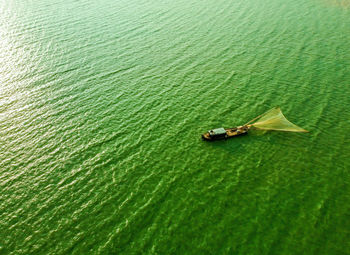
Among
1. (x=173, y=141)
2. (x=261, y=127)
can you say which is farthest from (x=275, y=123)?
(x=173, y=141)

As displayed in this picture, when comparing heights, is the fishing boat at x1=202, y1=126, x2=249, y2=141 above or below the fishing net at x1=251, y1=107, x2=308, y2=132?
above

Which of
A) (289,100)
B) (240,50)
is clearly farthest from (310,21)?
(289,100)

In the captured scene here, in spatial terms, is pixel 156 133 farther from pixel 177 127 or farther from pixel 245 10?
pixel 245 10

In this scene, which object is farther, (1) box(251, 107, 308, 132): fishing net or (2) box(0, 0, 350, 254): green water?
(1) box(251, 107, 308, 132): fishing net

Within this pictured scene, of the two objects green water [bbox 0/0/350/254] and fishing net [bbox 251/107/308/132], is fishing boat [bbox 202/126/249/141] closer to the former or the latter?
green water [bbox 0/0/350/254]

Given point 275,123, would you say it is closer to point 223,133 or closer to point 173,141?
point 223,133

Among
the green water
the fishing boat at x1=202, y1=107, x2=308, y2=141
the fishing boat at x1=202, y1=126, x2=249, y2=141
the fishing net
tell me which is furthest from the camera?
the fishing net

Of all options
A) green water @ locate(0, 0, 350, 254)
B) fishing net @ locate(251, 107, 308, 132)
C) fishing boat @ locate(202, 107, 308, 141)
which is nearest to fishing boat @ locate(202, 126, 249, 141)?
fishing boat @ locate(202, 107, 308, 141)

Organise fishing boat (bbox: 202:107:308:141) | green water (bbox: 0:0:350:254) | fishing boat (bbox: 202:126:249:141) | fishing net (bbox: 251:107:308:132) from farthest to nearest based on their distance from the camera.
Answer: fishing net (bbox: 251:107:308:132) < fishing boat (bbox: 202:107:308:141) < fishing boat (bbox: 202:126:249:141) < green water (bbox: 0:0:350:254)
